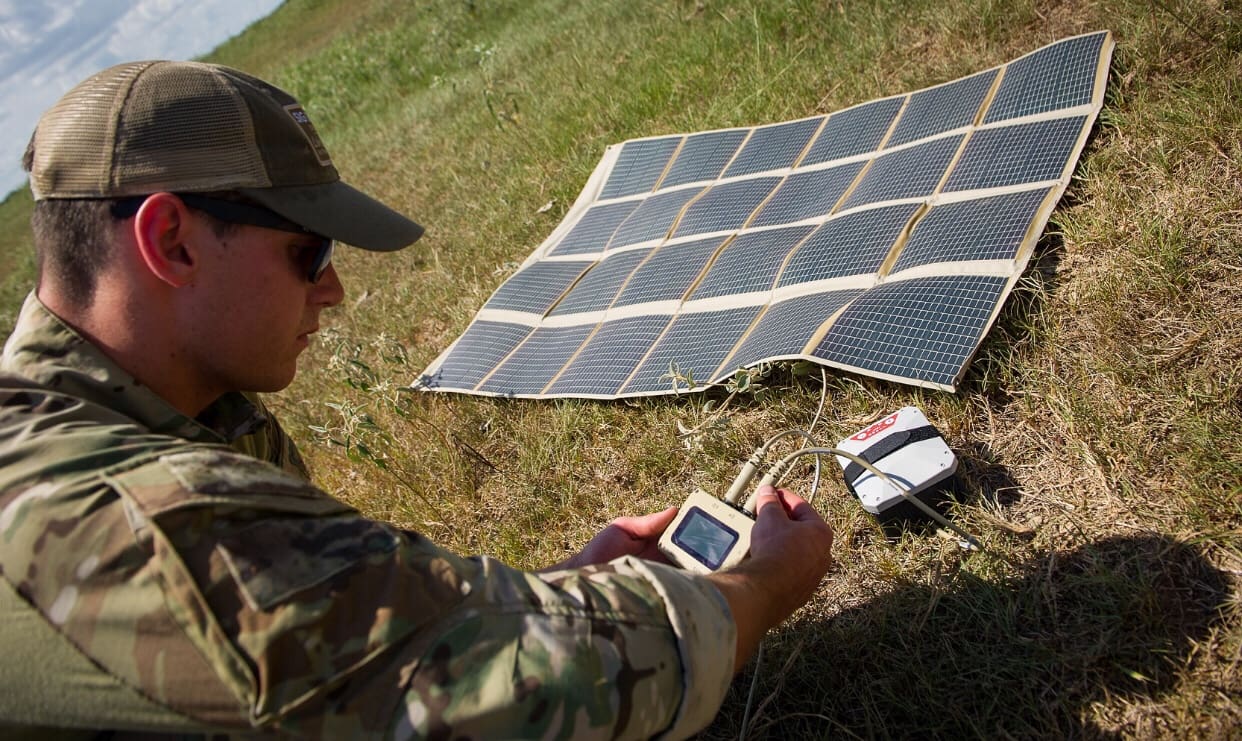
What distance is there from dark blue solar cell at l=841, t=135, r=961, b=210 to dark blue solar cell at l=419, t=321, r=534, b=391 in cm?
149

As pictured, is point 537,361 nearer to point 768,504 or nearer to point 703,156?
point 703,156

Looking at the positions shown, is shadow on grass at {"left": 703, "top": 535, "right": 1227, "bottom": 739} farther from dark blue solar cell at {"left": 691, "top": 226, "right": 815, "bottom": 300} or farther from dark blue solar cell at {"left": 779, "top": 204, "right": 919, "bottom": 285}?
dark blue solar cell at {"left": 691, "top": 226, "right": 815, "bottom": 300}

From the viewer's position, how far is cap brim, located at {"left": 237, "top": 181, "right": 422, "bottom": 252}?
67.9 inches

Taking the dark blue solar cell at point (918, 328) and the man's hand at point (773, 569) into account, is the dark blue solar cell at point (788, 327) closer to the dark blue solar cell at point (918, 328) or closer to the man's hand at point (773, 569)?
the dark blue solar cell at point (918, 328)

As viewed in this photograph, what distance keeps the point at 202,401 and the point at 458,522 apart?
138cm

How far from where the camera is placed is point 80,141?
1.59m

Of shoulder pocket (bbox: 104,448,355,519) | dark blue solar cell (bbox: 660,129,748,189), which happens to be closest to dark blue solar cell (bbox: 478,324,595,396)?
dark blue solar cell (bbox: 660,129,748,189)

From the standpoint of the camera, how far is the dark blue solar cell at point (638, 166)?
4523mm

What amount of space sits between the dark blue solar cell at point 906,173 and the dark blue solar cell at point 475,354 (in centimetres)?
149

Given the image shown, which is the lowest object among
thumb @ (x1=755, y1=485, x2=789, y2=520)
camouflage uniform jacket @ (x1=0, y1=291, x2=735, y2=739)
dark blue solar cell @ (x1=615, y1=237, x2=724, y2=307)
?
dark blue solar cell @ (x1=615, y1=237, x2=724, y2=307)

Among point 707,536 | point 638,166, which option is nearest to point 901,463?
point 707,536

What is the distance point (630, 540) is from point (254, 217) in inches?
42.6

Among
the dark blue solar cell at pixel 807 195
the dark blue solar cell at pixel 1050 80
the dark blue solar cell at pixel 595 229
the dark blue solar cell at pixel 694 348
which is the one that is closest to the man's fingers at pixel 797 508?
the dark blue solar cell at pixel 694 348

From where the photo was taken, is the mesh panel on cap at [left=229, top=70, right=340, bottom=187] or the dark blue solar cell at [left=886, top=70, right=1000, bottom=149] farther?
the dark blue solar cell at [left=886, top=70, right=1000, bottom=149]
